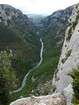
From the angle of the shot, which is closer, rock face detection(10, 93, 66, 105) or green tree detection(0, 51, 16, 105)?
rock face detection(10, 93, 66, 105)

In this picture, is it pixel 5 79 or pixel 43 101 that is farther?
pixel 5 79

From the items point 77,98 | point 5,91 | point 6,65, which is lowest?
point 5,91

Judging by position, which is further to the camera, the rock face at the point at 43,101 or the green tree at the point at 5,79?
the green tree at the point at 5,79

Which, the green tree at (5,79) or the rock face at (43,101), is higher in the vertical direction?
the rock face at (43,101)

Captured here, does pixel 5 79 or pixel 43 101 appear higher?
pixel 43 101

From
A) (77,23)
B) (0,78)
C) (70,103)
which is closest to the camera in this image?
(70,103)

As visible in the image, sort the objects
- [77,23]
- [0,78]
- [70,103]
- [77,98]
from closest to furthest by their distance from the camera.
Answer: [77,98]
[70,103]
[0,78]
[77,23]

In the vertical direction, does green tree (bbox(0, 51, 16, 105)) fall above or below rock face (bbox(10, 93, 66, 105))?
below

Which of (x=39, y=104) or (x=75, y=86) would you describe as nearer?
(x=75, y=86)

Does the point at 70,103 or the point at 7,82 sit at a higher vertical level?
the point at 70,103

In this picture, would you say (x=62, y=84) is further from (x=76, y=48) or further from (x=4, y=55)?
(x=4, y=55)

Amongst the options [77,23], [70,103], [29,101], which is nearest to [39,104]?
[29,101]
